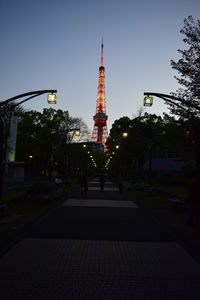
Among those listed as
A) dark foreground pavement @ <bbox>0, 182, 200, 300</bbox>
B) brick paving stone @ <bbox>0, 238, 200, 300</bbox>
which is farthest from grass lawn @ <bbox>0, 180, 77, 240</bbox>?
brick paving stone @ <bbox>0, 238, 200, 300</bbox>

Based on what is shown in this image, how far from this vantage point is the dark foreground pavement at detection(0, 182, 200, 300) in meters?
5.02

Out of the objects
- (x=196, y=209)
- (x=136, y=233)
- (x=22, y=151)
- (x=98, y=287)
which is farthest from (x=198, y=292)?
(x=22, y=151)

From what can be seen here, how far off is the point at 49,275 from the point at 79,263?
Result: 99 cm

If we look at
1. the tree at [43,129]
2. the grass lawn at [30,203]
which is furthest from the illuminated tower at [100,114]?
the grass lawn at [30,203]

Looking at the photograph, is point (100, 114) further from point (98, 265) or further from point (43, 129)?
point (98, 265)

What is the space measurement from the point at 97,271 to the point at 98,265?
1.40 feet

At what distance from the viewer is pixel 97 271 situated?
607 centimetres

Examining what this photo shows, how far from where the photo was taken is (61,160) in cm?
5500

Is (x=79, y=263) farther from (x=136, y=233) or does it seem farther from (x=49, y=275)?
(x=136, y=233)

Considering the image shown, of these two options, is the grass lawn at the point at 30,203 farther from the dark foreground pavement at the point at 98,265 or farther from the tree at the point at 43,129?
the tree at the point at 43,129

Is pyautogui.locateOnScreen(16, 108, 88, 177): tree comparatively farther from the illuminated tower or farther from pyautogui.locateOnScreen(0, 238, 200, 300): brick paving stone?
the illuminated tower

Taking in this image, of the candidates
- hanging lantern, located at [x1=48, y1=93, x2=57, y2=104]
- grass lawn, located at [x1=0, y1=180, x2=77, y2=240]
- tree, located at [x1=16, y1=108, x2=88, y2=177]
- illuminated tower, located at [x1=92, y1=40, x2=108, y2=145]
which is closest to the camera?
grass lawn, located at [x1=0, y1=180, x2=77, y2=240]

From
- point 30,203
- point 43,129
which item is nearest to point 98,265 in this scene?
point 30,203

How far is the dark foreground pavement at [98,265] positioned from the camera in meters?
5.02
